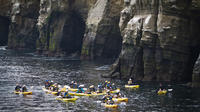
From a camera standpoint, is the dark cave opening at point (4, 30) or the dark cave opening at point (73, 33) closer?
the dark cave opening at point (73, 33)

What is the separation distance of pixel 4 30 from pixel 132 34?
91201 mm

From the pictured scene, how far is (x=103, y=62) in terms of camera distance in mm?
112562

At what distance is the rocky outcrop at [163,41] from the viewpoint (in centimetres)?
7681

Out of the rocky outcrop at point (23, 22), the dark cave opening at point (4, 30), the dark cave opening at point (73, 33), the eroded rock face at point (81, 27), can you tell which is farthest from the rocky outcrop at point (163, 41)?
the dark cave opening at point (4, 30)

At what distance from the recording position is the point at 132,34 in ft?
275

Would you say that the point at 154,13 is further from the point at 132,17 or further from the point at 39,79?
the point at 39,79

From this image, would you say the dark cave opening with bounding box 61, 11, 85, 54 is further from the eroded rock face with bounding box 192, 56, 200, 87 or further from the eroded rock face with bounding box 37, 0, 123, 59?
the eroded rock face with bounding box 192, 56, 200, 87

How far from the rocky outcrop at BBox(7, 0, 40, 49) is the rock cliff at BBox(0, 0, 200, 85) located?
506 inches

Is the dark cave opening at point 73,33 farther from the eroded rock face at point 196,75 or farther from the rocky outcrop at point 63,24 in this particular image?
the eroded rock face at point 196,75

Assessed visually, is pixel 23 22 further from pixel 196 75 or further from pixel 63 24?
pixel 196 75

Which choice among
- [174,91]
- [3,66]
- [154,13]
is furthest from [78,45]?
[174,91]

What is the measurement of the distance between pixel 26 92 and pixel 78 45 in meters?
63.3

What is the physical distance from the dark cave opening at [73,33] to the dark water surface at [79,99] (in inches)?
738

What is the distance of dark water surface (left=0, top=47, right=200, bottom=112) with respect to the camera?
2381 inches
